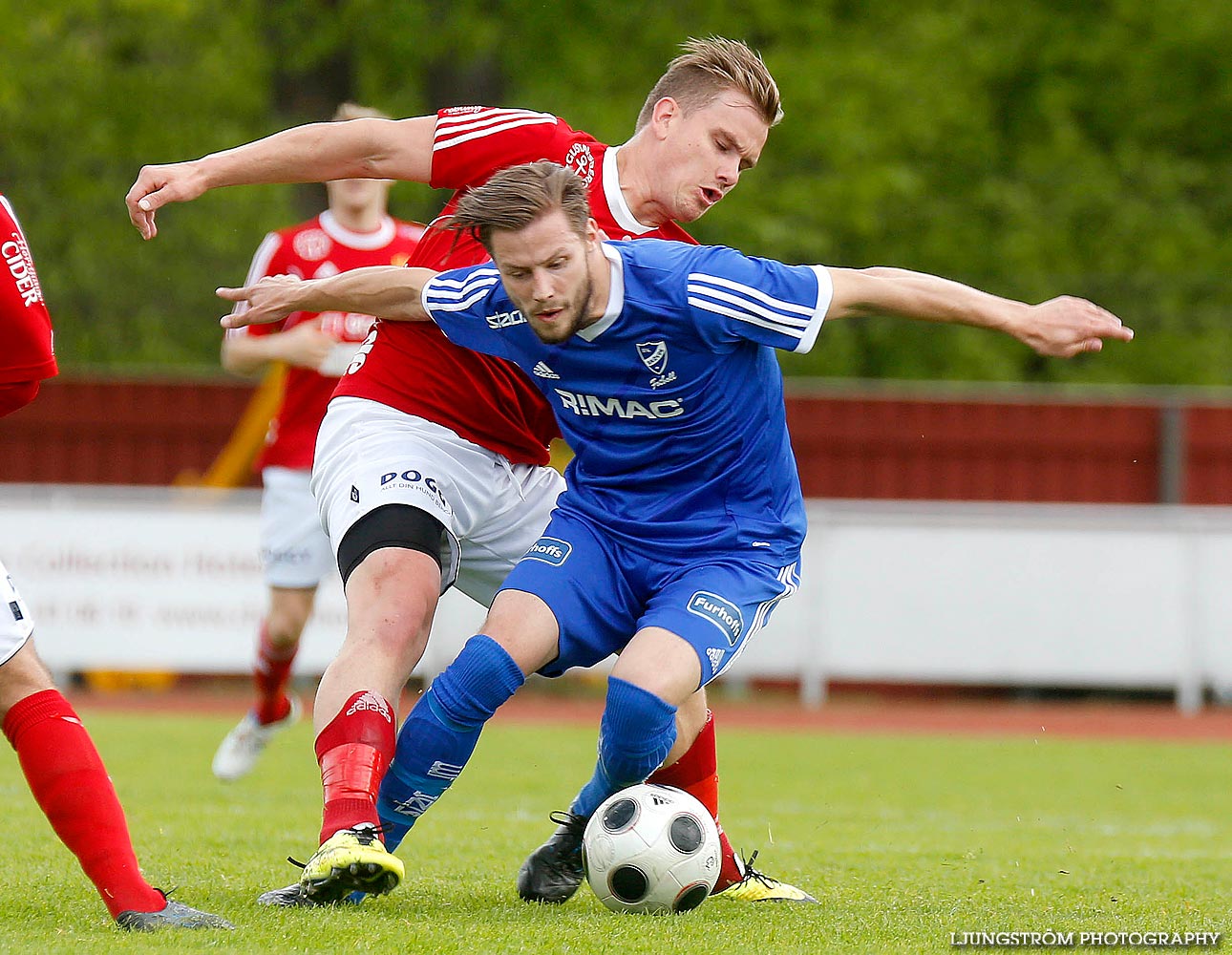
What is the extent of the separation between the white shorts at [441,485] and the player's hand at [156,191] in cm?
78

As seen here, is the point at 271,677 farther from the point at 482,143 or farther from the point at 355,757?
the point at 355,757

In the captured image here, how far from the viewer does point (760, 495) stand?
16.2 feet

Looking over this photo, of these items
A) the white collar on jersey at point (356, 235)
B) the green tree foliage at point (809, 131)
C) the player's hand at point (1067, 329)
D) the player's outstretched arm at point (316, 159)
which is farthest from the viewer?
the green tree foliage at point (809, 131)

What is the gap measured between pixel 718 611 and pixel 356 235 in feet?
13.9

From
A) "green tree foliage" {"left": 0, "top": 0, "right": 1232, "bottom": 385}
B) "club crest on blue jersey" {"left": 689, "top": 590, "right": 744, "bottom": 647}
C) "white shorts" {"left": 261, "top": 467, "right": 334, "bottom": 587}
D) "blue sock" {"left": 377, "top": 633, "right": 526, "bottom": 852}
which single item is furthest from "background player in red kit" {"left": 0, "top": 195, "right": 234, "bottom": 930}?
"green tree foliage" {"left": 0, "top": 0, "right": 1232, "bottom": 385}

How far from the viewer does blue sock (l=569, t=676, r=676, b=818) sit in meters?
4.48

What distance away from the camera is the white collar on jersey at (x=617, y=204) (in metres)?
5.18

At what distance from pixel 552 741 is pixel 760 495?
6038mm

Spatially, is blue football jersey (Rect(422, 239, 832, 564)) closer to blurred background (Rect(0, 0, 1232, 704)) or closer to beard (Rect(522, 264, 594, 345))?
beard (Rect(522, 264, 594, 345))

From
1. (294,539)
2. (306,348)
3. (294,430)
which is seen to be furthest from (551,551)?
(294,430)

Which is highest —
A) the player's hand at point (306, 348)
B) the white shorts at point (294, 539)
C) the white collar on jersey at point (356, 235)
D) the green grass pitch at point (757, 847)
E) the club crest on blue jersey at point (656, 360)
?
the white collar on jersey at point (356, 235)

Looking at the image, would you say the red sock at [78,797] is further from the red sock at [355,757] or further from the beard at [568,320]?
the beard at [568,320]

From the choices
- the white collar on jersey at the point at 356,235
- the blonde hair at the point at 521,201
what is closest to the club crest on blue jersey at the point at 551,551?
the blonde hair at the point at 521,201

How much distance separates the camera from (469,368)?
5145mm
